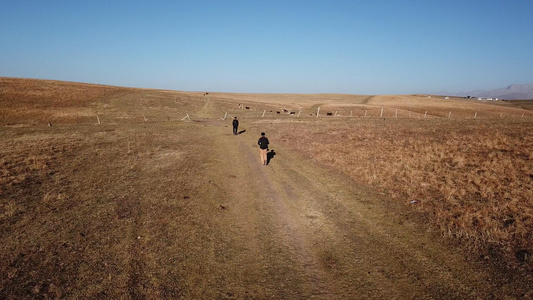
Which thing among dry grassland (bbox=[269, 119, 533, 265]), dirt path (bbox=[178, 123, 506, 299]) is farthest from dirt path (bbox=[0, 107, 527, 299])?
dry grassland (bbox=[269, 119, 533, 265])

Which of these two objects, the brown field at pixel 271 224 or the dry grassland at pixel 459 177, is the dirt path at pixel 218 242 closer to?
the brown field at pixel 271 224

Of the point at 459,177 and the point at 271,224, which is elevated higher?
the point at 459,177

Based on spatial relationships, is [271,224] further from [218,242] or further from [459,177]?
[459,177]

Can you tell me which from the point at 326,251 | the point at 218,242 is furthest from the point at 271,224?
the point at 326,251

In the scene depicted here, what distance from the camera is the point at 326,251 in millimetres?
7398

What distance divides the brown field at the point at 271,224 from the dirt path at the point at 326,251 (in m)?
0.05

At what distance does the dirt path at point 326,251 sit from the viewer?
600 cm

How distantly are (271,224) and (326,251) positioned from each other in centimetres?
220

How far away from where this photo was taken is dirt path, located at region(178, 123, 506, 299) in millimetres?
6004

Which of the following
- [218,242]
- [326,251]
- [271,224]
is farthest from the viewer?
[271,224]

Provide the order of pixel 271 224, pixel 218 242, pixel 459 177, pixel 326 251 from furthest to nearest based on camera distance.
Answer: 1. pixel 459 177
2. pixel 271 224
3. pixel 218 242
4. pixel 326 251

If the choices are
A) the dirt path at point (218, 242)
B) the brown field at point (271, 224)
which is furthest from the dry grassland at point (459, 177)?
the dirt path at point (218, 242)

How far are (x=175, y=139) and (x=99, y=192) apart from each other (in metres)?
13.6

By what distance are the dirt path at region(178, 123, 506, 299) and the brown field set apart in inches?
1.8
